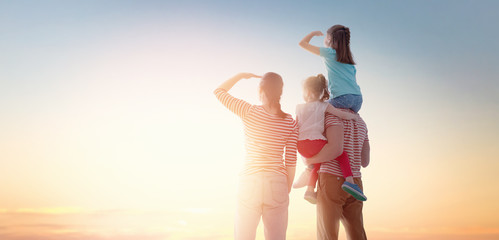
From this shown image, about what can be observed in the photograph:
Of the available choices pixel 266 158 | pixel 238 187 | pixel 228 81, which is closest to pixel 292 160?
pixel 266 158

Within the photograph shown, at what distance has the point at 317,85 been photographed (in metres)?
6.96

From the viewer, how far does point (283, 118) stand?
6.14 m

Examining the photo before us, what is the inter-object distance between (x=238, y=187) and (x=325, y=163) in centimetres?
169

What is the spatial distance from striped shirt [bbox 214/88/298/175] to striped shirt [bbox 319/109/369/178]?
88 centimetres

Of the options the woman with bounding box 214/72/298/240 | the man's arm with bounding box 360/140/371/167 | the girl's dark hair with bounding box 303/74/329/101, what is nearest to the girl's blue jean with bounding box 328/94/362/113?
the girl's dark hair with bounding box 303/74/329/101

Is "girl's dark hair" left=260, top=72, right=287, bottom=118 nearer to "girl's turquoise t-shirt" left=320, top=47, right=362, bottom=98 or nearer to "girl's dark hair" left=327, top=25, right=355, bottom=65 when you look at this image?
"girl's turquoise t-shirt" left=320, top=47, right=362, bottom=98

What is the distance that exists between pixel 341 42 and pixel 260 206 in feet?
10.5

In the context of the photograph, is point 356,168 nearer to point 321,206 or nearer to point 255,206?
point 321,206

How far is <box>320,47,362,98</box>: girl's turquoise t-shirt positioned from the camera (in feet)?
23.5

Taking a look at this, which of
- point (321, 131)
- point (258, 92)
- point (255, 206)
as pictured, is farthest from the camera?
point (321, 131)

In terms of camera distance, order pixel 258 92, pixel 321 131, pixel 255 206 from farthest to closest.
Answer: pixel 321 131 < pixel 258 92 < pixel 255 206

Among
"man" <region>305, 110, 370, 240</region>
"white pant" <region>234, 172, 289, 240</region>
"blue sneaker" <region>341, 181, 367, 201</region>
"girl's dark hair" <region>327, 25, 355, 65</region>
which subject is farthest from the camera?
"girl's dark hair" <region>327, 25, 355, 65</region>

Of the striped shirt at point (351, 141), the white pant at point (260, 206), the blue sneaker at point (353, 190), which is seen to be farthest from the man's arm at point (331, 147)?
the white pant at point (260, 206)

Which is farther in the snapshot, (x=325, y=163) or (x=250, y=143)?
(x=325, y=163)
